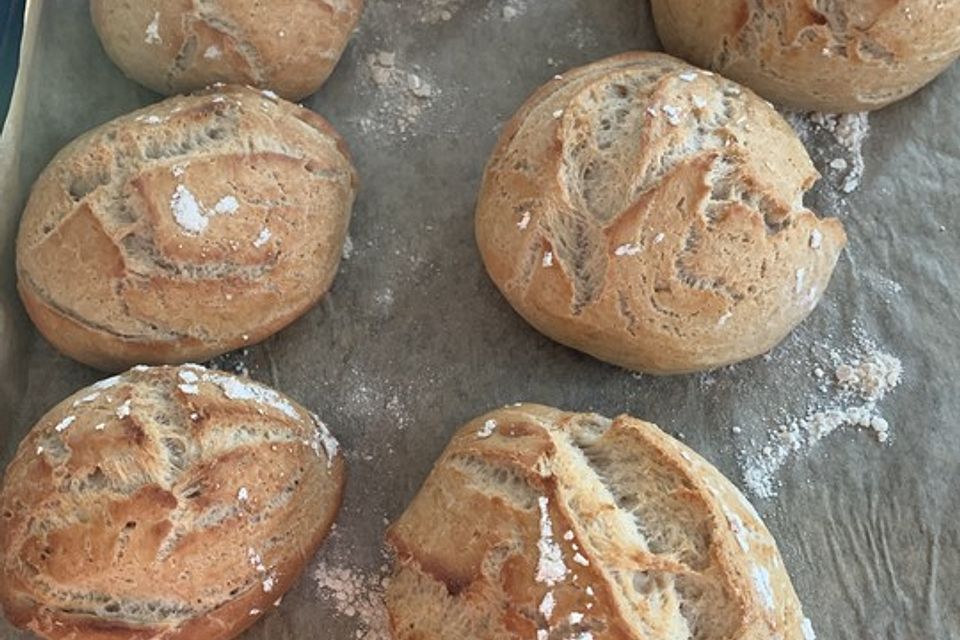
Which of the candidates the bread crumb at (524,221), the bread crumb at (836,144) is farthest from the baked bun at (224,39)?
the bread crumb at (836,144)

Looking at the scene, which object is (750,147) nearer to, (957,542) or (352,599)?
(957,542)

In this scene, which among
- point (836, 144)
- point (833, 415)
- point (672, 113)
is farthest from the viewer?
point (836, 144)

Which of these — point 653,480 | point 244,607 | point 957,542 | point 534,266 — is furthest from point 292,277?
point 957,542

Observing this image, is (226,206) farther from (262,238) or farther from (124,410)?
(124,410)

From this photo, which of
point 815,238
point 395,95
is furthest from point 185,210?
point 815,238

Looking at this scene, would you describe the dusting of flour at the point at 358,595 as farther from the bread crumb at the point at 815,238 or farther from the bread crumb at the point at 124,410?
the bread crumb at the point at 815,238

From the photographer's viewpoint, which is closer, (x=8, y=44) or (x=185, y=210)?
(x=185, y=210)
